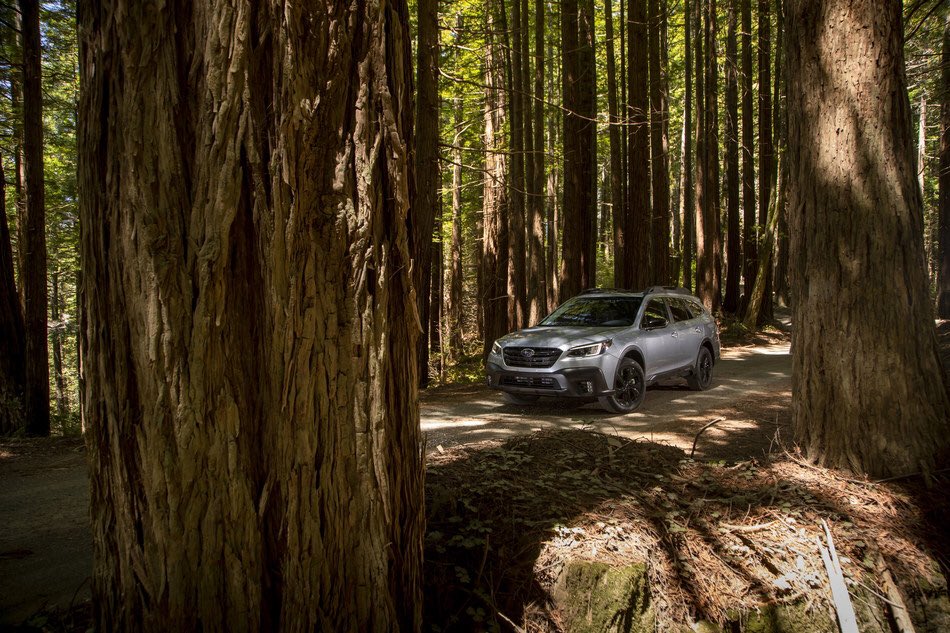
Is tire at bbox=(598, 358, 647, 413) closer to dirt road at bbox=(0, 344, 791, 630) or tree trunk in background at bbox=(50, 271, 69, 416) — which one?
dirt road at bbox=(0, 344, 791, 630)

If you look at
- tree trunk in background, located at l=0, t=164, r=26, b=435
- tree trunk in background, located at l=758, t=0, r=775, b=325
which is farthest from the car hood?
tree trunk in background, located at l=758, t=0, r=775, b=325

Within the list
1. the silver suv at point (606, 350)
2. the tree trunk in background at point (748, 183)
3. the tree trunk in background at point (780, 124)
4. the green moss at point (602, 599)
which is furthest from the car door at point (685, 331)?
the tree trunk in background at point (748, 183)

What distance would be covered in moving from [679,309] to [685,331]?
509mm

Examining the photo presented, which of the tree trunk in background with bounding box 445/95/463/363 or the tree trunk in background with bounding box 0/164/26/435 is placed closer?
the tree trunk in background with bounding box 0/164/26/435

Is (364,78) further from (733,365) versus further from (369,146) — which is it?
(733,365)

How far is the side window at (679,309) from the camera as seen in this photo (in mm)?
10922

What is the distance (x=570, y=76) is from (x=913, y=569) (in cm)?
1278

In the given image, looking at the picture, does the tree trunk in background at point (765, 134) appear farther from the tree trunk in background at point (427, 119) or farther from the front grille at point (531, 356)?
the front grille at point (531, 356)

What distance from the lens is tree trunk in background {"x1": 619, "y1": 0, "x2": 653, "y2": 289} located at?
607 inches

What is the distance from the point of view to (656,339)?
9.98m

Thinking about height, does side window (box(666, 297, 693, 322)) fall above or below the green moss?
above

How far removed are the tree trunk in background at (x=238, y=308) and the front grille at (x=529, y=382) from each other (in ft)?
20.4

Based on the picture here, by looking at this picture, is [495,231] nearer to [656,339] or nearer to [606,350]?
[656,339]

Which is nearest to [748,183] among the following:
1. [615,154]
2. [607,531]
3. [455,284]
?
[615,154]
